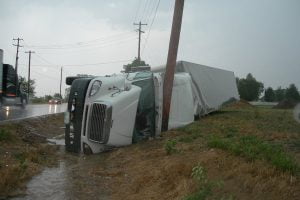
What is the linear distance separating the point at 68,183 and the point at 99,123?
2.84m

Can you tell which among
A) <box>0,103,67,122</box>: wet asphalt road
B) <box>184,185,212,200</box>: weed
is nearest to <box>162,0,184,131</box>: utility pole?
<box>184,185,212,200</box>: weed

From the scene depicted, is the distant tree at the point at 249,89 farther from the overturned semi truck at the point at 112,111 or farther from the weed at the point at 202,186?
the weed at the point at 202,186

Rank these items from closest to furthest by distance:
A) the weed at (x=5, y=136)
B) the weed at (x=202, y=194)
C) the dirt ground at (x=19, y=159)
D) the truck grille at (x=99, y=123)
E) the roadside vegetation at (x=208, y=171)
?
the weed at (x=202, y=194) < the roadside vegetation at (x=208, y=171) < the dirt ground at (x=19, y=159) < the truck grille at (x=99, y=123) < the weed at (x=5, y=136)

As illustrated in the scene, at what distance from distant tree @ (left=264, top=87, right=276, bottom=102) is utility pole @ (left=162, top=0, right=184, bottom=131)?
7905cm

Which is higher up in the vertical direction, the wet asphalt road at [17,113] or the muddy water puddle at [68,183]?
the muddy water puddle at [68,183]

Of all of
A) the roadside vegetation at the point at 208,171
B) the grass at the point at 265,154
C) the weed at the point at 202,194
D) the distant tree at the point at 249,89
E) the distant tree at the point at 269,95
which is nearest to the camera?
the weed at the point at 202,194

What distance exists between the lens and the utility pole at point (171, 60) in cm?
1300

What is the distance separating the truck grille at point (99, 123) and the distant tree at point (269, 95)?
82.7 metres

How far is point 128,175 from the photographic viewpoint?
323 inches

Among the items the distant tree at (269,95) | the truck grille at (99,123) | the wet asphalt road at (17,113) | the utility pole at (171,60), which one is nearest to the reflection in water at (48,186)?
the truck grille at (99,123)

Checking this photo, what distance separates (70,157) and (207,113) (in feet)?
30.6

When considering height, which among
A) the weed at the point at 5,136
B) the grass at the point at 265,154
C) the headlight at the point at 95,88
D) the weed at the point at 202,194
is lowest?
the weed at the point at 5,136

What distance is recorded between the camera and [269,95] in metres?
92.1

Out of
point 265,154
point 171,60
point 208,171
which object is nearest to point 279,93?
point 171,60
